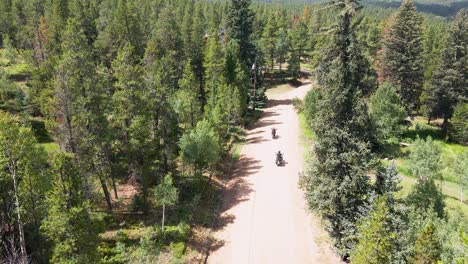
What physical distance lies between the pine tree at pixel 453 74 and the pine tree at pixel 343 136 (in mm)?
36013

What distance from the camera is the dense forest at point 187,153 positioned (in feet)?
59.1

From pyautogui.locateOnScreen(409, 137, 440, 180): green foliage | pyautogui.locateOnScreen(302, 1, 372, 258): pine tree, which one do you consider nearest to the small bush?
pyautogui.locateOnScreen(409, 137, 440, 180): green foliage

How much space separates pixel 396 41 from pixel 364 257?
41.6 meters

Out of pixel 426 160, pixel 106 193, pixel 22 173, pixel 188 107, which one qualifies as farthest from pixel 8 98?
pixel 426 160

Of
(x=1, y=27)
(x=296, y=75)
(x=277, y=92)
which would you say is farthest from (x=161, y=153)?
(x=1, y=27)

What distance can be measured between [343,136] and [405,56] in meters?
34.9

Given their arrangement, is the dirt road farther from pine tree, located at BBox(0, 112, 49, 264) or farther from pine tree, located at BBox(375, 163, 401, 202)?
pine tree, located at BBox(0, 112, 49, 264)

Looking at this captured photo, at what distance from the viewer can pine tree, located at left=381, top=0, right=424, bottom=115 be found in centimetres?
4875

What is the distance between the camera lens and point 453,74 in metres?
48.7

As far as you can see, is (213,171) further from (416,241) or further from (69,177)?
(416,241)

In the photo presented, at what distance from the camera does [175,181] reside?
31.3 metres

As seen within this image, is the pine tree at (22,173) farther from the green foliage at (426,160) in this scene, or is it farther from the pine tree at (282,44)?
the pine tree at (282,44)

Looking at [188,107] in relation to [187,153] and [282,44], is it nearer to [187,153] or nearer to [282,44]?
[187,153]

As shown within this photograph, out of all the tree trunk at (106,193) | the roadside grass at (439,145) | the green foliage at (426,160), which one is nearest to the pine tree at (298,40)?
the roadside grass at (439,145)
